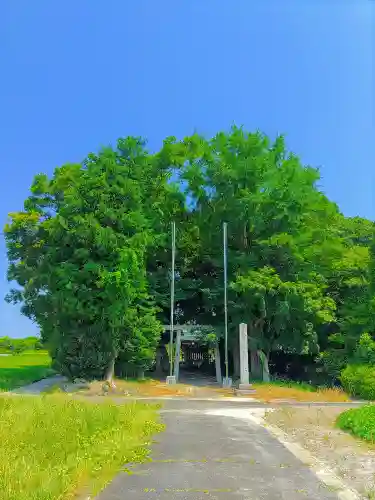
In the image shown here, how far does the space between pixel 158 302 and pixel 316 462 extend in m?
19.6

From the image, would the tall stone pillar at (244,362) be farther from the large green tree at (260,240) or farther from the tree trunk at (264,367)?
the tree trunk at (264,367)

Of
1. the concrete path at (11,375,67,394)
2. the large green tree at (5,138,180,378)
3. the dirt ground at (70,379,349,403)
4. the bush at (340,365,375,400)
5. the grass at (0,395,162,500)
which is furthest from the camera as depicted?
the large green tree at (5,138,180,378)

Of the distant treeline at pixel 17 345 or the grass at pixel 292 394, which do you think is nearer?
the grass at pixel 292 394

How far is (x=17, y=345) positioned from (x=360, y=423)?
5654cm

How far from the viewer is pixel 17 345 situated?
200ft

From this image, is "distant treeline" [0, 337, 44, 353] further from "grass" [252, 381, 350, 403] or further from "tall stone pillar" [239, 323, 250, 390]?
"grass" [252, 381, 350, 403]

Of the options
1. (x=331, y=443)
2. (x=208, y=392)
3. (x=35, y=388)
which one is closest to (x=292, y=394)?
(x=208, y=392)

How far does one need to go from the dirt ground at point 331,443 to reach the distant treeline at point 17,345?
165ft

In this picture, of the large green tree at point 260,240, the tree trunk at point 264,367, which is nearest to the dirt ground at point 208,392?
the tree trunk at point 264,367

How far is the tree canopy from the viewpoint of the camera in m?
22.3

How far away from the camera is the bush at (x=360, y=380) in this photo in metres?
20.5

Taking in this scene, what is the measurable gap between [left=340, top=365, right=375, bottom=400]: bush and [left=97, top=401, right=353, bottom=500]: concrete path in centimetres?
1152

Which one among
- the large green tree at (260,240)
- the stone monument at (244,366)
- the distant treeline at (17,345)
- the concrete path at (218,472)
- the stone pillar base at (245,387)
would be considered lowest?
the concrete path at (218,472)

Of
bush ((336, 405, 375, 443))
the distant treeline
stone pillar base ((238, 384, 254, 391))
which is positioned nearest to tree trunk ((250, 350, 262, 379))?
stone pillar base ((238, 384, 254, 391))
